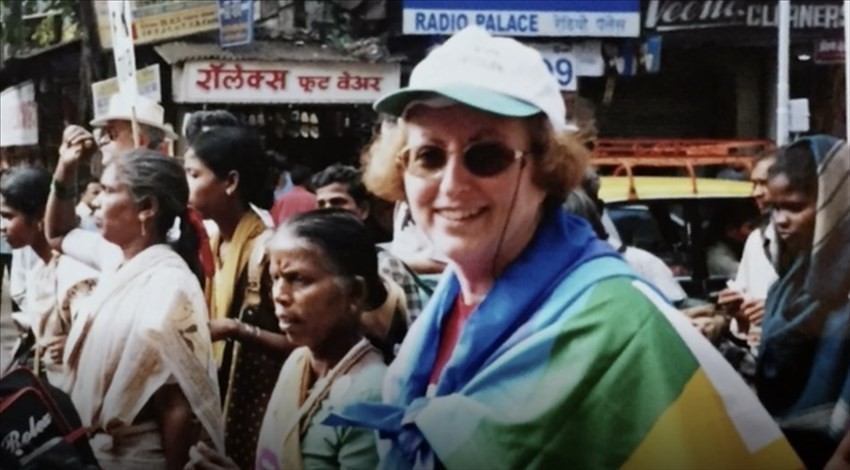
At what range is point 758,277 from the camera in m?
2.09

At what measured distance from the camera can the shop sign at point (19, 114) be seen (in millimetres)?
2590

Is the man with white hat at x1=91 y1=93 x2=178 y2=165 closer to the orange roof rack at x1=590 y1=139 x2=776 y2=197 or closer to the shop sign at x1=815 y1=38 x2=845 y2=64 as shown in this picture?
the orange roof rack at x1=590 y1=139 x2=776 y2=197

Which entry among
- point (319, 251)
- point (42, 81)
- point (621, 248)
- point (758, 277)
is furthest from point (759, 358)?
point (42, 81)

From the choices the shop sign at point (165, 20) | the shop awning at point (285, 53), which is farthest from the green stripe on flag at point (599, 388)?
the shop sign at point (165, 20)

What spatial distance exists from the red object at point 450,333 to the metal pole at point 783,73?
1.82 feet

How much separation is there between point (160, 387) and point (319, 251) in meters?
0.46

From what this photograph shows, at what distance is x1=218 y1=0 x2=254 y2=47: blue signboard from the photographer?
222 centimetres

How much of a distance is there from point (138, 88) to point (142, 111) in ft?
0.14

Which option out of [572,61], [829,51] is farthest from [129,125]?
[829,51]

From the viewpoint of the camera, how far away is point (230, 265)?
7.70 feet

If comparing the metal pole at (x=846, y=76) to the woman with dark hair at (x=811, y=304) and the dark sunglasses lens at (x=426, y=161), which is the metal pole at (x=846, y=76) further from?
the dark sunglasses lens at (x=426, y=161)

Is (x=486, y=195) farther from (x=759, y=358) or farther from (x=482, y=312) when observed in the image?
(x=759, y=358)

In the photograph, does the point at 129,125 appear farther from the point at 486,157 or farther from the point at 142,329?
the point at 486,157

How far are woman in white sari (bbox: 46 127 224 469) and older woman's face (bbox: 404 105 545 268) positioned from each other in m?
0.51
